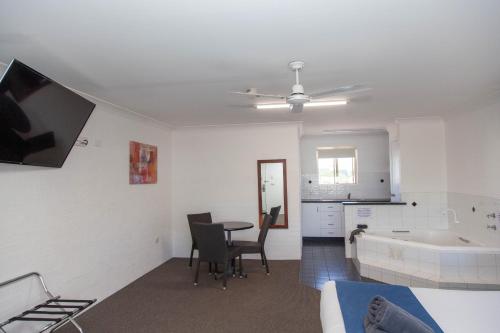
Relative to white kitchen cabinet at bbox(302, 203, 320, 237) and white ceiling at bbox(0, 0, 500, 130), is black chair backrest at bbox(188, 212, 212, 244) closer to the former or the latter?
white ceiling at bbox(0, 0, 500, 130)

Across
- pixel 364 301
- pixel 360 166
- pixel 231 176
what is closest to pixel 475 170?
pixel 360 166

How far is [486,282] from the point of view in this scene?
141 inches

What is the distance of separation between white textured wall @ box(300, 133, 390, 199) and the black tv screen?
5364 millimetres

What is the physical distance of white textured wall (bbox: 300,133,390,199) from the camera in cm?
711

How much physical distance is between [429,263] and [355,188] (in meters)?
3.41

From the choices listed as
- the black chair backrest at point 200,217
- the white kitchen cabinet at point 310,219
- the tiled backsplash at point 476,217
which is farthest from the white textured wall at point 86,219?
the tiled backsplash at point 476,217

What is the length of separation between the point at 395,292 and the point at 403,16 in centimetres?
189

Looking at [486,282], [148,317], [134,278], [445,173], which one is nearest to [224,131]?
[134,278]

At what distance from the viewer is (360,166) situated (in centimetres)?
721

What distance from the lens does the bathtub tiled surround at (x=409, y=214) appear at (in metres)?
5.12

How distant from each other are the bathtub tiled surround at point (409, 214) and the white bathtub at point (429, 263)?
557mm

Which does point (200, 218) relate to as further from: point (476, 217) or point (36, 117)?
point (476, 217)

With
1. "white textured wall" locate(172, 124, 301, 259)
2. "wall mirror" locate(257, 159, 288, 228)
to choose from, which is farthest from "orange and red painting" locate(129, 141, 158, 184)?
"wall mirror" locate(257, 159, 288, 228)

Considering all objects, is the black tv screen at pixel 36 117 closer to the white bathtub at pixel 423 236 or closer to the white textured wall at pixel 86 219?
the white textured wall at pixel 86 219
